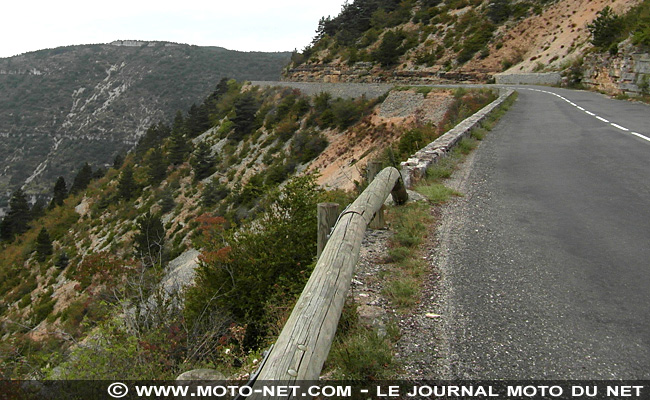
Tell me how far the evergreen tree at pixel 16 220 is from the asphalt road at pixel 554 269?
65305 millimetres

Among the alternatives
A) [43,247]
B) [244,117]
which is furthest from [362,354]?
[43,247]

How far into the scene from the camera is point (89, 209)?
153ft

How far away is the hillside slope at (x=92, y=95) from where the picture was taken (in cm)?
13400

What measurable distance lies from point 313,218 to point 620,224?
4609 millimetres

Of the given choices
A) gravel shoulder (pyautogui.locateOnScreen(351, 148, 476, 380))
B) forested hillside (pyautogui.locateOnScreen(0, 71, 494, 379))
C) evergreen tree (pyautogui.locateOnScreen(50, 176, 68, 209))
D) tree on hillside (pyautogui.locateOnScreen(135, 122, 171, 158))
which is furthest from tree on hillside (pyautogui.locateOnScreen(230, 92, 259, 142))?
evergreen tree (pyautogui.locateOnScreen(50, 176, 68, 209))

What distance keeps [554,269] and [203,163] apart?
3428 cm

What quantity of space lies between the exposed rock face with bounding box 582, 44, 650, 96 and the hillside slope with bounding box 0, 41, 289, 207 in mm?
117373

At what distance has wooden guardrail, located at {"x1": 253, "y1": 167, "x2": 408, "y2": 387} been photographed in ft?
6.59

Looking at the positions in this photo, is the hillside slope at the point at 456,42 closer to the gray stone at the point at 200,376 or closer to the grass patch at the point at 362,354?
the grass patch at the point at 362,354

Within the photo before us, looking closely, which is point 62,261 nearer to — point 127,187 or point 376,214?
point 127,187

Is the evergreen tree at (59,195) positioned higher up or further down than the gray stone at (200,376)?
further down

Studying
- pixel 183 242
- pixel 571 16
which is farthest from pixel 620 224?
pixel 571 16

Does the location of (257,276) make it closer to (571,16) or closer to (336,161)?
(336,161)

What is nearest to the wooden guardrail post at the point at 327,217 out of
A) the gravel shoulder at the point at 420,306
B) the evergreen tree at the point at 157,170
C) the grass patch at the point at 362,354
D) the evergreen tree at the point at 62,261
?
the gravel shoulder at the point at 420,306
